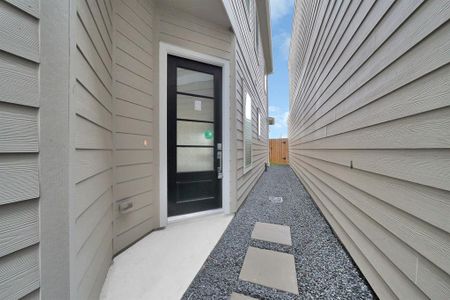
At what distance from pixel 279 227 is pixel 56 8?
255 cm

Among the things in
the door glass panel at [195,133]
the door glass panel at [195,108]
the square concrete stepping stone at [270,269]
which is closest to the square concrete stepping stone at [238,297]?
the square concrete stepping stone at [270,269]

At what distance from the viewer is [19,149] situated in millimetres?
595

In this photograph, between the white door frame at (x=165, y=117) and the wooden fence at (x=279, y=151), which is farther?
the wooden fence at (x=279, y=151)

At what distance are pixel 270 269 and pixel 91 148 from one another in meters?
1.57

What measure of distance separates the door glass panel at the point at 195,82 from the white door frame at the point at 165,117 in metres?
0.18

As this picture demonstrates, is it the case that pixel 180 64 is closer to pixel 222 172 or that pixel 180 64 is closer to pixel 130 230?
pixel 222 172

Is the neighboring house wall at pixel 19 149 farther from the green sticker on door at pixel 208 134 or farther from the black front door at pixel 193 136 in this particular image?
the green sticker on door at pixel 208 134

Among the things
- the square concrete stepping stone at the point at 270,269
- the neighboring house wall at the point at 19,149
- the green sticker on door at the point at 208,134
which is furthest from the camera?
the green sticker on door at the point at 208,134

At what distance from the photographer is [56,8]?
69cm

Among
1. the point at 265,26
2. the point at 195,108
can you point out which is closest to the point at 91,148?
the point at 195,108

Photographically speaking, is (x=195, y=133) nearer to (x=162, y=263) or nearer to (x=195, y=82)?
(x=195, y=82)

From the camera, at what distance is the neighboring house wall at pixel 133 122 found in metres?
1.66

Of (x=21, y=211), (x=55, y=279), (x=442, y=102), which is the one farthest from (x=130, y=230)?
(x=442, y=102)

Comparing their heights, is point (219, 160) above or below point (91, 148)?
below
